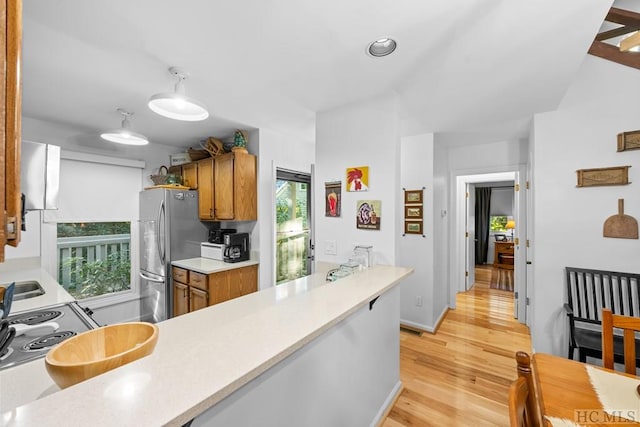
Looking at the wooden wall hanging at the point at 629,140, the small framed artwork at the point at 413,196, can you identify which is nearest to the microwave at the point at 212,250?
the small framed artwork at the point at 413,196

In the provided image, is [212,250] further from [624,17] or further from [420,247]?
[624,17]

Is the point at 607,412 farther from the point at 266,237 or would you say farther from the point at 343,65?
the point at 266,237

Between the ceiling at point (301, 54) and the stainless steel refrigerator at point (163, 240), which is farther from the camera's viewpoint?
the stainless steel refrigerator at point (163, 240)

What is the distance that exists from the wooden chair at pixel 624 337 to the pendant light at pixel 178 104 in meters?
2.54

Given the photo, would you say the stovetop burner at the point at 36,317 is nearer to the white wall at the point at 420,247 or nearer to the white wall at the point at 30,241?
the white wall at the point at 30,241

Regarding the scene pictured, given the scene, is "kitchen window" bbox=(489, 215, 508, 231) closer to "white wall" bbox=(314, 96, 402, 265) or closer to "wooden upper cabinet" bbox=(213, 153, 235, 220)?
"white wall" bbox=(314, 96, 402, 265)

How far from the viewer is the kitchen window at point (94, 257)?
9.57 ft

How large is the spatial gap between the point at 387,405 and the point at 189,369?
66.6 inches

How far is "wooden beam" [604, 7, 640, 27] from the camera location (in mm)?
1767

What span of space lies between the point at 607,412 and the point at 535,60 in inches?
74.1

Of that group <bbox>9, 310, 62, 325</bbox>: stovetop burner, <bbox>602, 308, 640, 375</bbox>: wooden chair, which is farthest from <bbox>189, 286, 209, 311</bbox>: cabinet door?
<bbox>602, 308, 640, 375</bbox>: wooden chair

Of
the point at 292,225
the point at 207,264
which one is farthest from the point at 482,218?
the point at 207,264

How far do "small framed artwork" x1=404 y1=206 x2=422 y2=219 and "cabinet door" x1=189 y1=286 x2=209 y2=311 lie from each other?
2.51m

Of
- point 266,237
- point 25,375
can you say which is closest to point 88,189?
point 266,237
